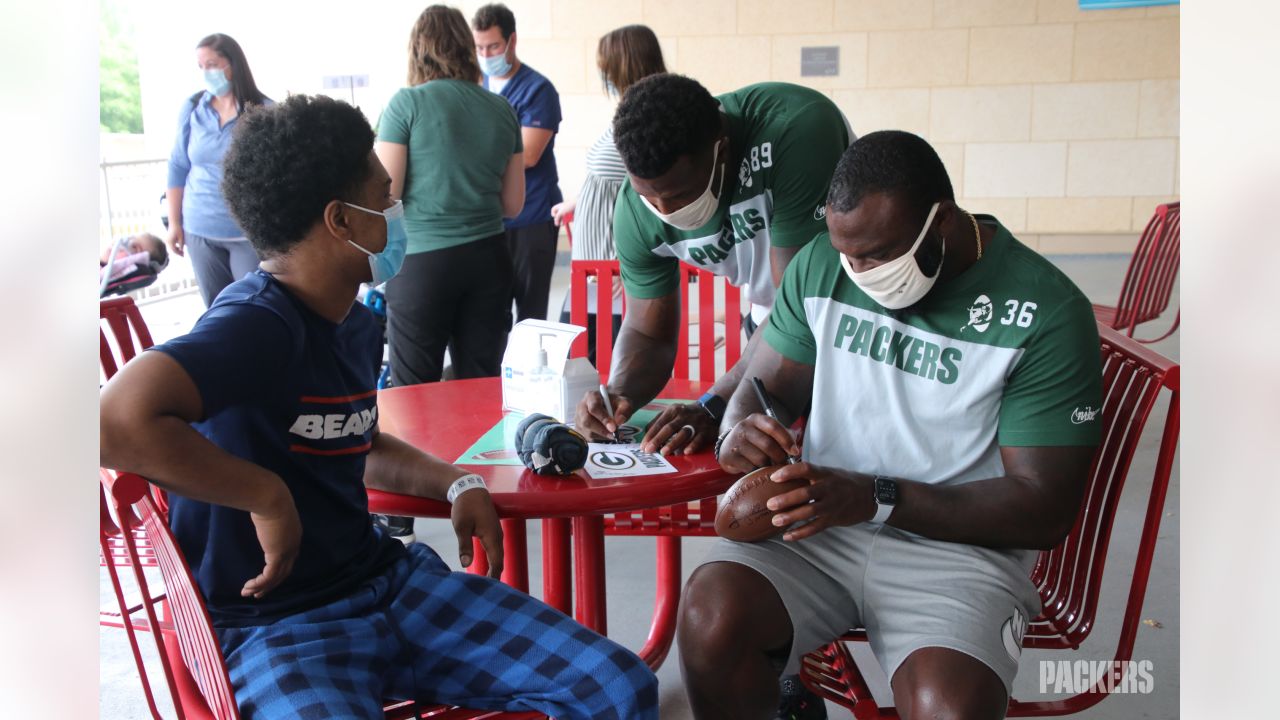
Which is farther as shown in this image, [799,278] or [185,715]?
[799,278]

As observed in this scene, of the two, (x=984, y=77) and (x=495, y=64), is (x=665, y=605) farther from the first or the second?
(x=984, y=77)

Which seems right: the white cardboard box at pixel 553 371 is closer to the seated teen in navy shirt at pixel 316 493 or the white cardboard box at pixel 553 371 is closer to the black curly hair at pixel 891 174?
the seated teen in navy shirt at pixel 316 493

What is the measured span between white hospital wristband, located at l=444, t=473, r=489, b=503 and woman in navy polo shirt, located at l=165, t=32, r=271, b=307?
2725mm

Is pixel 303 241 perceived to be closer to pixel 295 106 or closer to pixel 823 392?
pixel 295 106

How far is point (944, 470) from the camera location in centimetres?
179

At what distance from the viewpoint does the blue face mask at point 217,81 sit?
3984 mm

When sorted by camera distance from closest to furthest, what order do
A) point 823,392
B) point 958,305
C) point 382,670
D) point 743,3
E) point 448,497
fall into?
point 382,670 → point 448,497 → point 958,305 → point 823,392 → point 743,3

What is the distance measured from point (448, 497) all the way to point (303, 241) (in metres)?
0.46

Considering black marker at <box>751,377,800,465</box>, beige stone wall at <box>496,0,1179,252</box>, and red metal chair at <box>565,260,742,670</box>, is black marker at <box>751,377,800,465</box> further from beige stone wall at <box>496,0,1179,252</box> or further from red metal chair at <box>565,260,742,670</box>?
beige stone wall at <box>496,0,1179,252</box>

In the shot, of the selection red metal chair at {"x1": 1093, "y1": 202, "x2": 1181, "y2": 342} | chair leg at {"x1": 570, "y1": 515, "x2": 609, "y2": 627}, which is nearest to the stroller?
chair leg at {"x1": 570, "y1": 515, "x2": 609, "y2": 627}

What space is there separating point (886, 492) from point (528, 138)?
9.97 ft

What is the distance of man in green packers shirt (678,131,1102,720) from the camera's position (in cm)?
165

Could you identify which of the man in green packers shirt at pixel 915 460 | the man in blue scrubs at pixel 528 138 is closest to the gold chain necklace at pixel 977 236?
the man in green packers shirt at pixel 915 460
